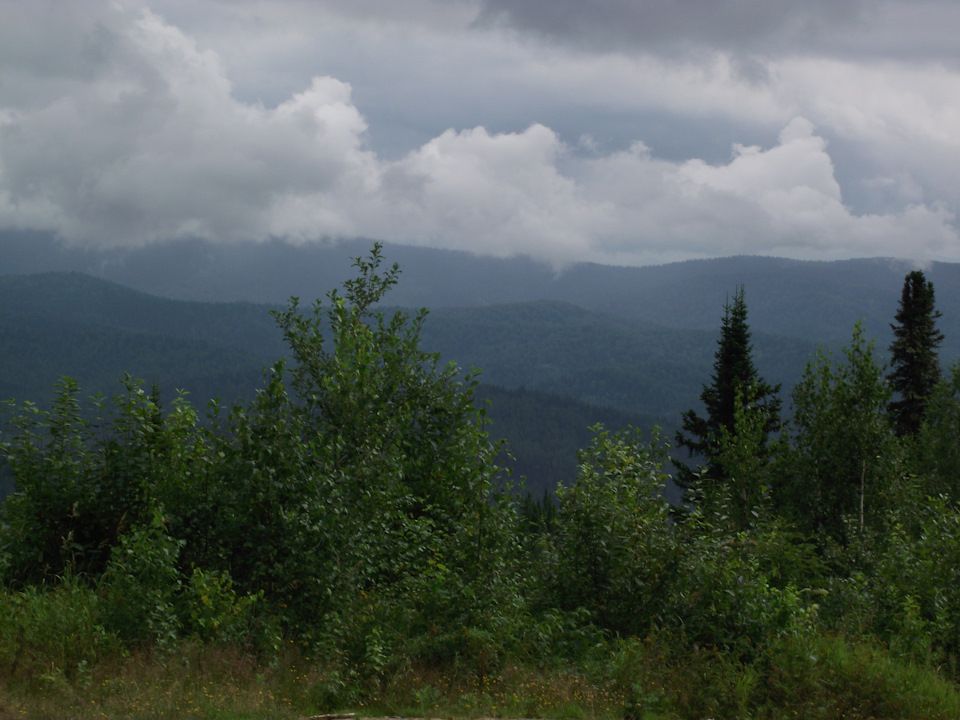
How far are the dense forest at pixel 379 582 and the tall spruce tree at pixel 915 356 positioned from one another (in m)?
33.2

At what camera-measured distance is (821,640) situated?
9.56m

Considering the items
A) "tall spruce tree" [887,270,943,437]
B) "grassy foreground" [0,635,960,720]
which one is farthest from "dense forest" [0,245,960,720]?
"tall spruce tree" [887,270,943,437]

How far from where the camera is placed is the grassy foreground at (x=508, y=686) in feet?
26.2

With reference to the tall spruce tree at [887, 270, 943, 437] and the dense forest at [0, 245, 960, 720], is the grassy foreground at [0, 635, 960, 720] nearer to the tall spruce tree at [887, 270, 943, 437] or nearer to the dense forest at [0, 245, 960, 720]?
the dense forest at [0, 245, 960, 720]

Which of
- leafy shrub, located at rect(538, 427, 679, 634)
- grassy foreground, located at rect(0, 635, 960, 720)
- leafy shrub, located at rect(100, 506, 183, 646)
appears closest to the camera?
grassy foreground, located at rect(0, 635, 960, 720)

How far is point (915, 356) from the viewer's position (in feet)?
142

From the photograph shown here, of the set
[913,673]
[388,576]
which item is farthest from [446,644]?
[913,673]

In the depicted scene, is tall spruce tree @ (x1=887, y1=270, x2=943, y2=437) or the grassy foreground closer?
the grassy foreground

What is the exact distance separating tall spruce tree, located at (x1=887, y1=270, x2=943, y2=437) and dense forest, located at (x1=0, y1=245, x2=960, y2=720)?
1307 inches

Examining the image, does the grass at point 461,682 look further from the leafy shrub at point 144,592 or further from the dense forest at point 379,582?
the leafy shrub at point 144,592

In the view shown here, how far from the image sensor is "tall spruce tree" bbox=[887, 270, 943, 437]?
139 feet

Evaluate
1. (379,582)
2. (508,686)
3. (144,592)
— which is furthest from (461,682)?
(144,592)

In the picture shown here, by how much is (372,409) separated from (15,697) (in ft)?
19.3

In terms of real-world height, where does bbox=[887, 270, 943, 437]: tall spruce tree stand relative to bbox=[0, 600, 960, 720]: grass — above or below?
above
